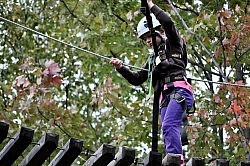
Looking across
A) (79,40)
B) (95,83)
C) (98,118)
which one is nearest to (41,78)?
(79,40)

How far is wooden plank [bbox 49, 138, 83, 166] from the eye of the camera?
11.6 feet

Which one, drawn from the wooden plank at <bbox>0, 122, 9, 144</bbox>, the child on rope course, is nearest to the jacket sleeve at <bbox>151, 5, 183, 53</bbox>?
the child on rope course

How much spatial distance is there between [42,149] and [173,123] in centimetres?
114

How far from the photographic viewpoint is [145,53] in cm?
859

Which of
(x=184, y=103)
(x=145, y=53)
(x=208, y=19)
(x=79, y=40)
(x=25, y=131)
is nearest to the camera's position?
(x=25, y=131)

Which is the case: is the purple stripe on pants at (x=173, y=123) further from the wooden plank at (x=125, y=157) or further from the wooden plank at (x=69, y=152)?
the wooden plank at (x=69, y=152)

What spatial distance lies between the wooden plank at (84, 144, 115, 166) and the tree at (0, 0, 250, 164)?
110 inches

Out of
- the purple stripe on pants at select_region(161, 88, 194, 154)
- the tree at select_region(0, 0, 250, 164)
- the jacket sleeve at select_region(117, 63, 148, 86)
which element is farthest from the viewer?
the tree at select_region(0, 0, 250, 164)

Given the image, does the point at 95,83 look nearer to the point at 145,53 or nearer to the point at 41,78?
the point at 145,53

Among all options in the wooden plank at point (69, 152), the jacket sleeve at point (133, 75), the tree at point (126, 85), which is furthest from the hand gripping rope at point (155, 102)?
the tree at point (126, 85)

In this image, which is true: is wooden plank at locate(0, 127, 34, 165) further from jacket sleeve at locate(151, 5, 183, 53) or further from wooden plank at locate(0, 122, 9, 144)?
jacket sleeve at locate(151, 5, 183, 53)

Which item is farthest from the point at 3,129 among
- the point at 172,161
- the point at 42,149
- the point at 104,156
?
the point at 172,161

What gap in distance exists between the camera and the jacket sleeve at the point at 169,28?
4.43 m

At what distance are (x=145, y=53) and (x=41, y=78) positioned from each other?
2.45 m
